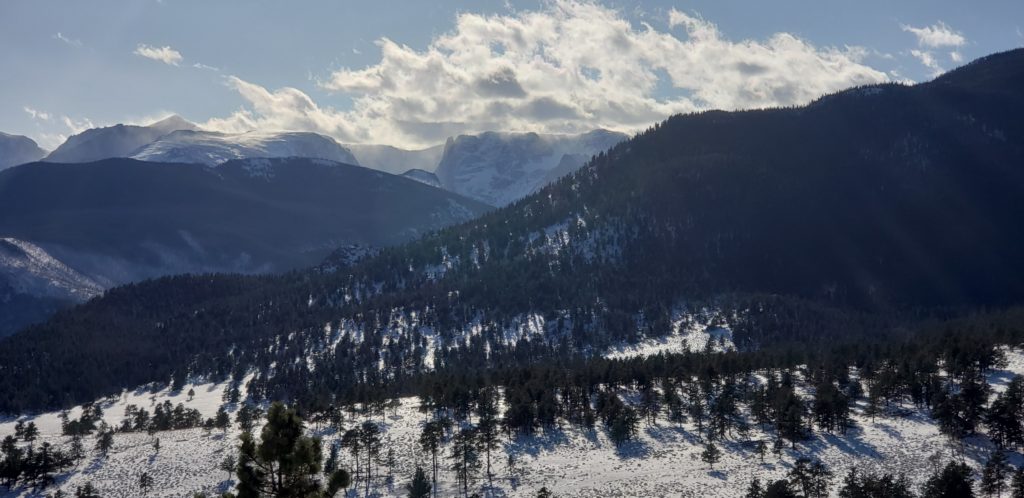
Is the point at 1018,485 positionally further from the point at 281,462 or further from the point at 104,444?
the point at 104,444

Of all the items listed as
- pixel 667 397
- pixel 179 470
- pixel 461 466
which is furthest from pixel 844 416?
pixel 179 470

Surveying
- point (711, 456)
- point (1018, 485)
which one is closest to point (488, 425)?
point (711, 456)

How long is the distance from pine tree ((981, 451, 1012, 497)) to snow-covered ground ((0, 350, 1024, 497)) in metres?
9.33

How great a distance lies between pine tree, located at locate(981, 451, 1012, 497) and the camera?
85.6m

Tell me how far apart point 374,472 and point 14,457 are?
2202 inches

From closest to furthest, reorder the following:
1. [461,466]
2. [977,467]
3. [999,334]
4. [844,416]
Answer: [977,467], [461,466], [844,416], [999,334]

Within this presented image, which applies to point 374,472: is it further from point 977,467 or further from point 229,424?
point 977,467

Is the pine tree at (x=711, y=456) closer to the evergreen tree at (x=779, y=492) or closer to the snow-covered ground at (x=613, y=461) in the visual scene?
the snow-covered ground at (x=613, y=461)

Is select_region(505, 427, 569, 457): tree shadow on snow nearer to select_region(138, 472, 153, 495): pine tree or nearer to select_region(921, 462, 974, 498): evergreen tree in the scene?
select_region(138, 472, 153, 495): pine tree

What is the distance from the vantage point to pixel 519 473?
359 ft

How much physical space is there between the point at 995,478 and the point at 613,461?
50.0 m

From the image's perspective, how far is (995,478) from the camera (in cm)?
8625

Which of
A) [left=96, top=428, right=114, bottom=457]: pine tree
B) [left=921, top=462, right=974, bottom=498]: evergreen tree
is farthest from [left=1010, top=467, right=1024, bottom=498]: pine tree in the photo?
[left=96, top=428, right=114, bottom=457]: pine tree

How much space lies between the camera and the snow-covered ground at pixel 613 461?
102188 mm
